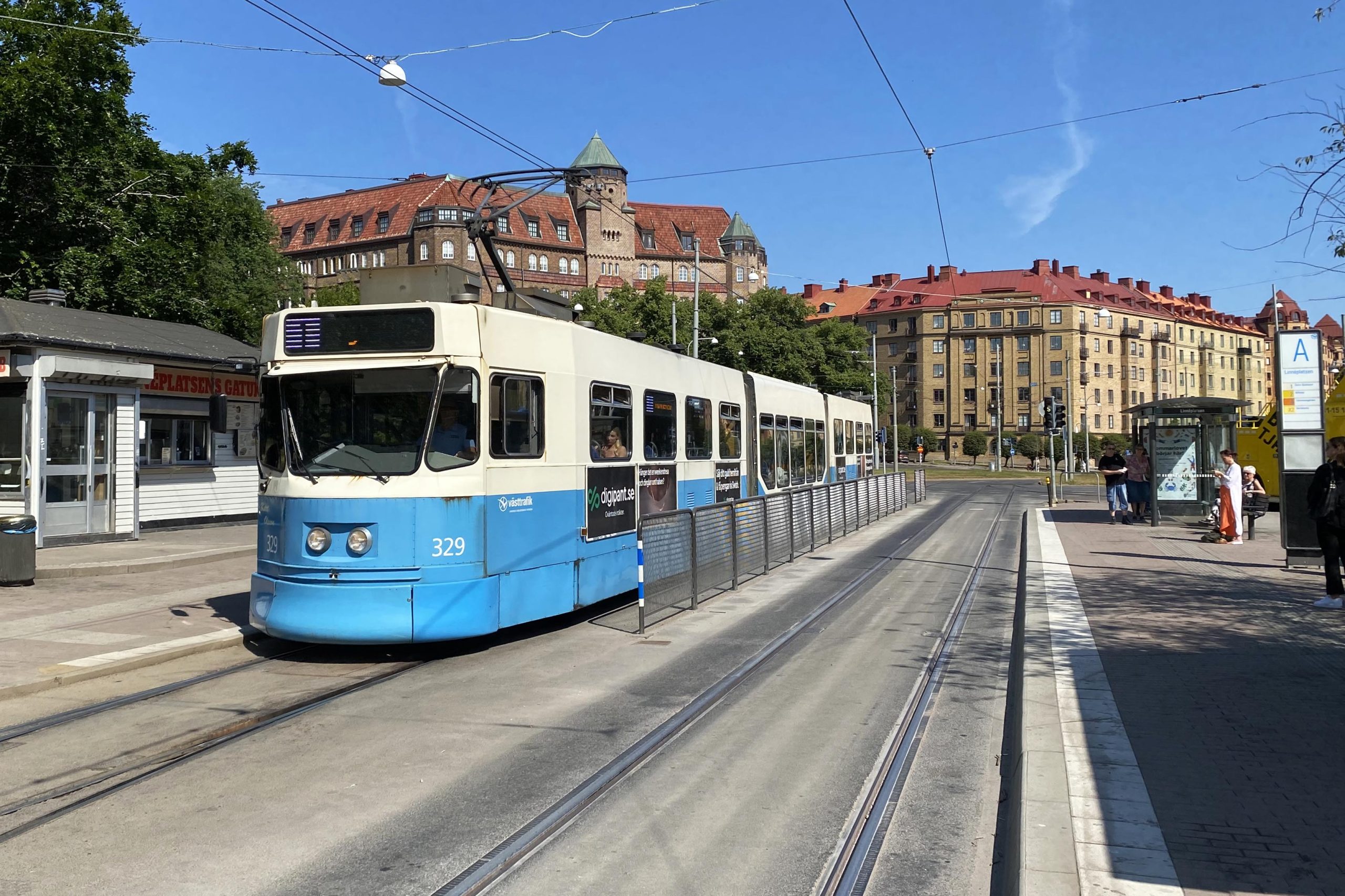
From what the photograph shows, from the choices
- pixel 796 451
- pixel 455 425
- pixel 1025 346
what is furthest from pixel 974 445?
pixel 455 425

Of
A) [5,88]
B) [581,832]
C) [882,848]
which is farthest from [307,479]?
[5,88]

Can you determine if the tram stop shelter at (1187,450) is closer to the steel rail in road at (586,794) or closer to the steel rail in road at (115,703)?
the steel rail in road at (586,794)

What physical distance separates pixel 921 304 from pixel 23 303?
328 ft

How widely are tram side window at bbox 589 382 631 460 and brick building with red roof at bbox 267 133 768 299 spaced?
9081 cm

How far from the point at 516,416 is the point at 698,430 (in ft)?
17.5

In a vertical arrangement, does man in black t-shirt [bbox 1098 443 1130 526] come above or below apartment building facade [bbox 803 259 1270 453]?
below

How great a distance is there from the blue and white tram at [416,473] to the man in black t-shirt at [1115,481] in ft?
61.3

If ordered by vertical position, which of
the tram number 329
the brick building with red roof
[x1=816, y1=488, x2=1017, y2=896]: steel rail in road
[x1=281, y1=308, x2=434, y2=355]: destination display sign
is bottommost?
[x1=816, y1=488, x2=1017, y2=896]: steel rail in road

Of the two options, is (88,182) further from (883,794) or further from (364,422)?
(883,794)

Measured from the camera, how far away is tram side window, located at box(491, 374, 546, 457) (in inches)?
370

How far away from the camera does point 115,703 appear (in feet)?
25.9

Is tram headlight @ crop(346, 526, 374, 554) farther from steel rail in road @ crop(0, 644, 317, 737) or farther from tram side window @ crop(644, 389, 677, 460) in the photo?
tram side window @ crop(644, 389, 677, 460)

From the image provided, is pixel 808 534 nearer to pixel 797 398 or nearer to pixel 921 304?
pixel 797 398

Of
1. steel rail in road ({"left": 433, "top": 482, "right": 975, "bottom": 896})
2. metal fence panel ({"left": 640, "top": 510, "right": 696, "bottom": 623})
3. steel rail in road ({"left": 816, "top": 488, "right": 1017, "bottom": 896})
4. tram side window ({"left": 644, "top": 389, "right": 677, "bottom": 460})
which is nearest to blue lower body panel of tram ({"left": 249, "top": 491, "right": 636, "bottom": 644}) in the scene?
metal fence panel ({"left": 640, "top": 510, "right": 696, "bottom": 623})
